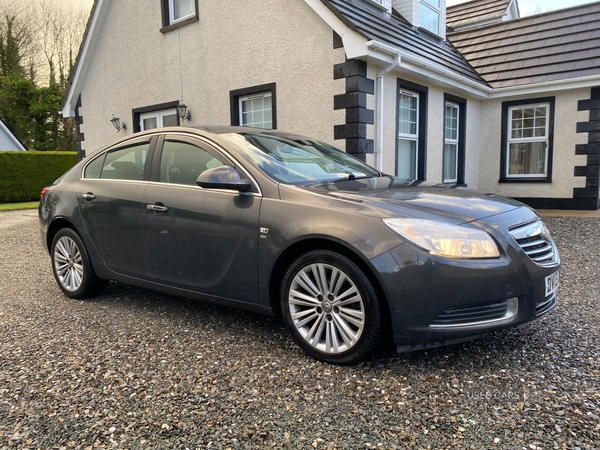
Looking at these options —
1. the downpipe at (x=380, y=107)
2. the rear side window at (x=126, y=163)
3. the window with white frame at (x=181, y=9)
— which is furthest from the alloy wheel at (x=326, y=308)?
the window with white frame at (x=181, y=9)

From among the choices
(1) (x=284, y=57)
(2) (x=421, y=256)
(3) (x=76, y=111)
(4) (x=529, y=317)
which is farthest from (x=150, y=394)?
(3) (x=76, y=111)

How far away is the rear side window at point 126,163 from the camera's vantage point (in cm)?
400

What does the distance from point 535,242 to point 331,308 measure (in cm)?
134

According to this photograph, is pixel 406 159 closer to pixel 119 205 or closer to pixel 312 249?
pixel 119 205

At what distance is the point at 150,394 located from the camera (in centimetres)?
260

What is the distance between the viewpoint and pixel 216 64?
9.69 metres

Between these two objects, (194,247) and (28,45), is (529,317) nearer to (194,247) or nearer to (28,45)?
(194,247)

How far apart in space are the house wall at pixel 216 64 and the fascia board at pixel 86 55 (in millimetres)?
166

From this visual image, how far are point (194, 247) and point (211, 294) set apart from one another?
0.36m

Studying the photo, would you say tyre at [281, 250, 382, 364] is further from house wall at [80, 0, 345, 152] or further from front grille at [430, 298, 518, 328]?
house wall at [80, 0, 345, 152]

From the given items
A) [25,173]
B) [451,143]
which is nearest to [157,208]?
[451,143]

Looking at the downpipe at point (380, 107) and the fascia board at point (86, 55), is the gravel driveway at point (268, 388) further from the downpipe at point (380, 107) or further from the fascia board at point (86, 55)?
the fascia board at point (86, 55)

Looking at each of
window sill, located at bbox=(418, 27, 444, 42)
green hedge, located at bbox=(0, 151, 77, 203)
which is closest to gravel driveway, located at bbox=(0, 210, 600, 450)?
window sill, located at bbox=(418, 27, 444, 42)

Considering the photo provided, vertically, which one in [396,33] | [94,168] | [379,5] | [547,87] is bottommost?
[94,168]
